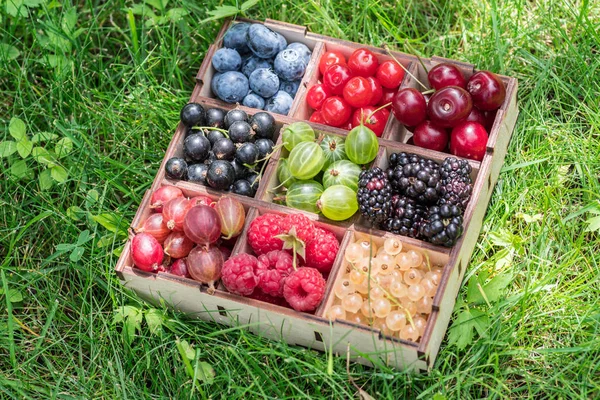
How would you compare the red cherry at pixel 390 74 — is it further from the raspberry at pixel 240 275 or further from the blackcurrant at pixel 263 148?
the raspberry at pixel 240 275

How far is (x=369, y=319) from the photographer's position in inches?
135

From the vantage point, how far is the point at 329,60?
412 centimetres

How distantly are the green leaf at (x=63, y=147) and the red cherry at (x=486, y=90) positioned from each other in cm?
199

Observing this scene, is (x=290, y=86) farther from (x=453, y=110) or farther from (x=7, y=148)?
(x=7, y=148)

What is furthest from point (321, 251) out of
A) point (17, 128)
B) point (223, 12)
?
A: point (17, 128)

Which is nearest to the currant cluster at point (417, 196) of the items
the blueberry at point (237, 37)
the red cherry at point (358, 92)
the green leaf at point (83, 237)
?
the red cherry at point (358, 92)

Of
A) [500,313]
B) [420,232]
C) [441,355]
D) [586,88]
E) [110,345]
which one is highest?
[586,88]

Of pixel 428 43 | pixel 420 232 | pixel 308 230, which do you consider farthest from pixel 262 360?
pixel 428 43

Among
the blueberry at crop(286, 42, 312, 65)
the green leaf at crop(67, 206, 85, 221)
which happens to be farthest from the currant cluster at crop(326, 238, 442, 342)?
the green leaf at crop(67, 206, 85, 221)

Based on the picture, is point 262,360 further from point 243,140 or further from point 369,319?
point 243,140

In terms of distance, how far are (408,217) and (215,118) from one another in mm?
1076

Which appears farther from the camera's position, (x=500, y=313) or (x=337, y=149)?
(x=337, y=149)

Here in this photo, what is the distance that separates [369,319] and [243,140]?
1.04 m

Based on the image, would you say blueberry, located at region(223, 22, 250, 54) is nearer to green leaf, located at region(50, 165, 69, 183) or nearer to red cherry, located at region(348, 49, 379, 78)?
red cherry, located at region(348, 49, 379, 78)
